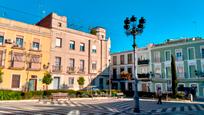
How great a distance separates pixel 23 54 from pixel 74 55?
8.99m

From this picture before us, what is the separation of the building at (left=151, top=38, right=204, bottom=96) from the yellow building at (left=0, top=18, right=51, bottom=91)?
20.8 m

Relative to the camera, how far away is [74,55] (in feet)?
117

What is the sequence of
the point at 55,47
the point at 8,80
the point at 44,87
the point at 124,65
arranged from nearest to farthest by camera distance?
the point at 8,80
the point at 44,87
the point at 55,47
the point at 124,65

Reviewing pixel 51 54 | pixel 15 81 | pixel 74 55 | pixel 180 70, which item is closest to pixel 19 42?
pixel 51 54

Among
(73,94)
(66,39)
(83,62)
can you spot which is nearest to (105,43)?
(83,62)

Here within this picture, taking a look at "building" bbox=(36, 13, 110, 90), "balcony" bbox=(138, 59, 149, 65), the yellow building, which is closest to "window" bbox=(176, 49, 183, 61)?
"balcony" bbox=(138, 59, 149, 65)

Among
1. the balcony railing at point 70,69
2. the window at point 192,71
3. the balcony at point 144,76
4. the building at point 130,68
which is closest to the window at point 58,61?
the balcony railing at point 70,69

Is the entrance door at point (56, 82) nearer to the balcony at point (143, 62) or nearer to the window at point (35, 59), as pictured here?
the window at point (35, 59)

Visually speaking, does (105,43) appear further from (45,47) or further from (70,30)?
(45,47)

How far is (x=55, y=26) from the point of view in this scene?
110 feet

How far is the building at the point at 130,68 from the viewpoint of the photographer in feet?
141

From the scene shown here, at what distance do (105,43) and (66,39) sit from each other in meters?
9.21

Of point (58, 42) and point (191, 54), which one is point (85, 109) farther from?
point (191, 54)

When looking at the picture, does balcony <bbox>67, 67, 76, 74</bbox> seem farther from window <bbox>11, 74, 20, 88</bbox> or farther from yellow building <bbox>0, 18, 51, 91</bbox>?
window <bbox>11, 74, 20, 88</bbox>
